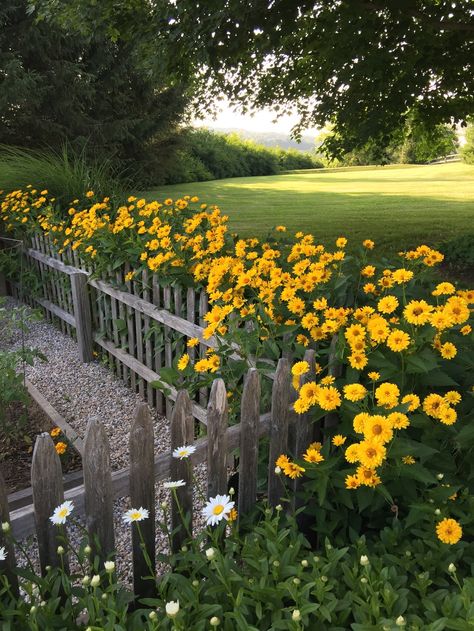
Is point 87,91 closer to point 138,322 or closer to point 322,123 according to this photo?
point 322,123

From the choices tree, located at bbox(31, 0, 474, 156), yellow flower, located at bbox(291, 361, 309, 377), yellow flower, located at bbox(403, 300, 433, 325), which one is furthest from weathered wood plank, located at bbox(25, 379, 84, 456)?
tree, located at bbox(31, 0, 474, 156)

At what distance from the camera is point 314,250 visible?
268cm

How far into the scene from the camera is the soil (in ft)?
10.2

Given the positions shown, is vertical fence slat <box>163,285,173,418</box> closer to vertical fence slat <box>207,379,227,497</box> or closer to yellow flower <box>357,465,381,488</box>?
vertical fence slat <box>207,379,227,497</box>

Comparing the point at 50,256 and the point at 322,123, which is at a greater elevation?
the point at 322,123

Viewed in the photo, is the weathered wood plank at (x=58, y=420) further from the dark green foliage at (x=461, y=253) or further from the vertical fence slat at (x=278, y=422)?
the dark green foliage at (x=461, y=253)

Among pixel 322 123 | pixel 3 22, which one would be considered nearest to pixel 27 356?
pixel 322 123

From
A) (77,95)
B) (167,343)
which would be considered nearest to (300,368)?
(167,343)

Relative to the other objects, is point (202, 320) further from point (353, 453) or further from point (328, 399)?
point (353, 453)

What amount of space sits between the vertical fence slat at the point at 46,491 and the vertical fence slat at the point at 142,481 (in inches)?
9.5

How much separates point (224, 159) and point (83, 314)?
3341 centimetres

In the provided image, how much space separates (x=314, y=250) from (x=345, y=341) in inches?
31.2

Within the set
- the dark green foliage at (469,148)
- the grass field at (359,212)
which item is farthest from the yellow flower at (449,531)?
the dark green foliage at (469,148)

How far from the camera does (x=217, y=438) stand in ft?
6.28
